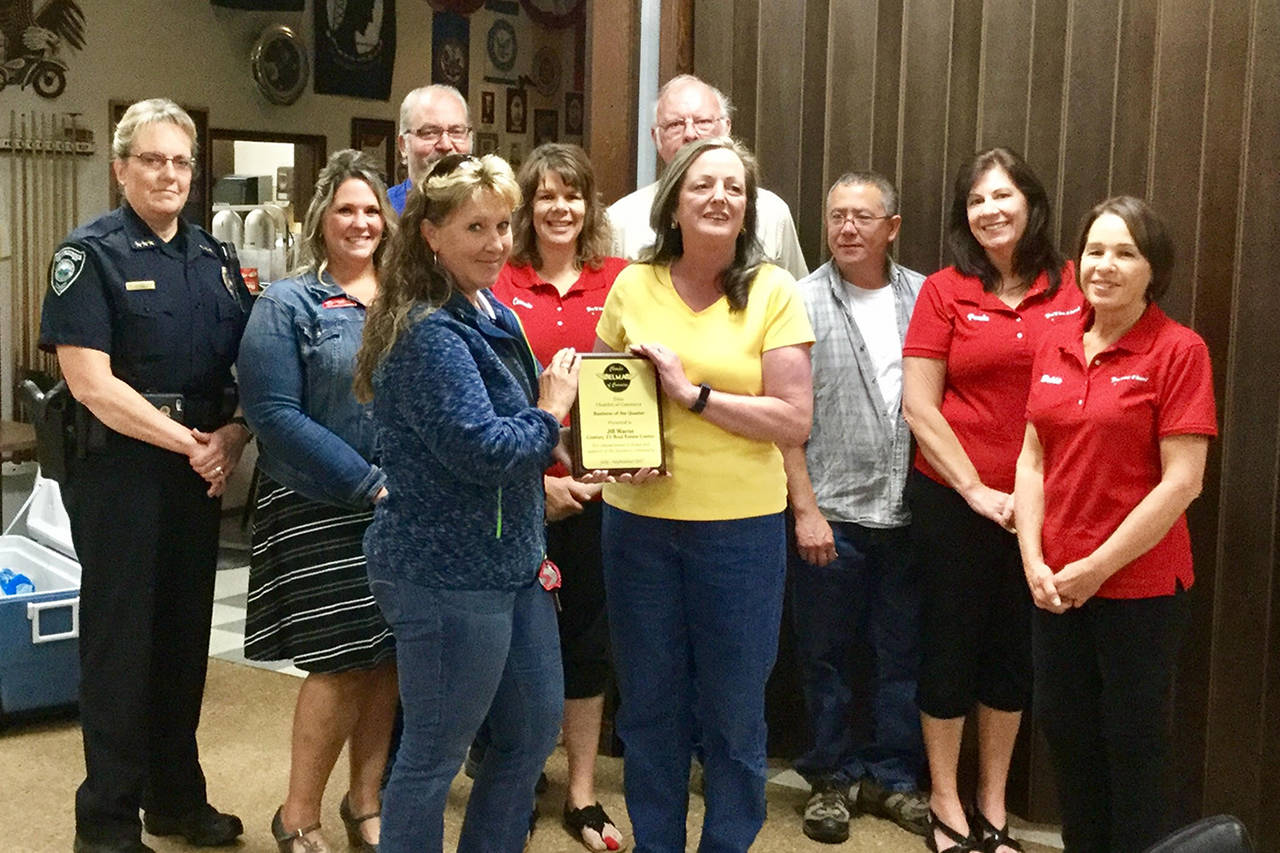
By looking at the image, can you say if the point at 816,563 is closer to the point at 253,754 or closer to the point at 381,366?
the point at 381,366

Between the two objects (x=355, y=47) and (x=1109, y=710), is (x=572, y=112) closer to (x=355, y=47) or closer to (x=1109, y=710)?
(x=355, y=47)

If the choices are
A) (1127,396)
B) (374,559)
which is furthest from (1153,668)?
(374,559)

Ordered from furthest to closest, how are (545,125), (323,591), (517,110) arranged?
(545,125) → (517,110) → (323,591)

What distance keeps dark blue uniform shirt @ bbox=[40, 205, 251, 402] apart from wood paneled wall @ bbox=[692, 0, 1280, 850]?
1670mm

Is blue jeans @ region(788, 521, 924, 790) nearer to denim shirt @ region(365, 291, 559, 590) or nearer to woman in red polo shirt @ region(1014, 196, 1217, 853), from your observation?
woman in red polo shirt @ region(1014, 196, 1217, 853)

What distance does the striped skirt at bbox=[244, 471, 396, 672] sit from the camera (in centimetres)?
298

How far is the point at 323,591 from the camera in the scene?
9.79 feet

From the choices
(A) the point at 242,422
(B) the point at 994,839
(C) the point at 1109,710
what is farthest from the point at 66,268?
(B) the point at 994,839

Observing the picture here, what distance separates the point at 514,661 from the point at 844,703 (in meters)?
1.33

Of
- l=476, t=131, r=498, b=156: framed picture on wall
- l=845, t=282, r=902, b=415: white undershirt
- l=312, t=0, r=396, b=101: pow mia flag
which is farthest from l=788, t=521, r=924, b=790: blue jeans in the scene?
l=476, t=131, r=498, b=156: framed picture on wall

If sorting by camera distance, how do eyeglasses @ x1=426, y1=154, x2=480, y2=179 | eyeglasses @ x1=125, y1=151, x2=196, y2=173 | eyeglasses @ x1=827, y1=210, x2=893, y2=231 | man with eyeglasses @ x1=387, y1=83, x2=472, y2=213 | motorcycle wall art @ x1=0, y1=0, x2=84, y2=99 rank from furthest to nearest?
1. motorcycle wall art @ x1=0, y1=0, x2=84, y2=99
2. man with eyeglasses @ x1=387, y1=83, x2=472, y2=213
3. eyeglasses @ x1=827, y1=210, x2=893, y2=231
4. eyeglasses @ x1=125, y1=151, x2=196, y2=173
5. eyeglasses @ x1=426, y1=154, x2=480, y2=179

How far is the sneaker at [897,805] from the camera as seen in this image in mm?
3443

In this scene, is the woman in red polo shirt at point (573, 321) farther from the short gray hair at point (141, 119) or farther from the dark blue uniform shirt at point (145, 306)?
the short gray hair at point (141, 119)

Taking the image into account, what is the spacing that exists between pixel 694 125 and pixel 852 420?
81 centimetres
